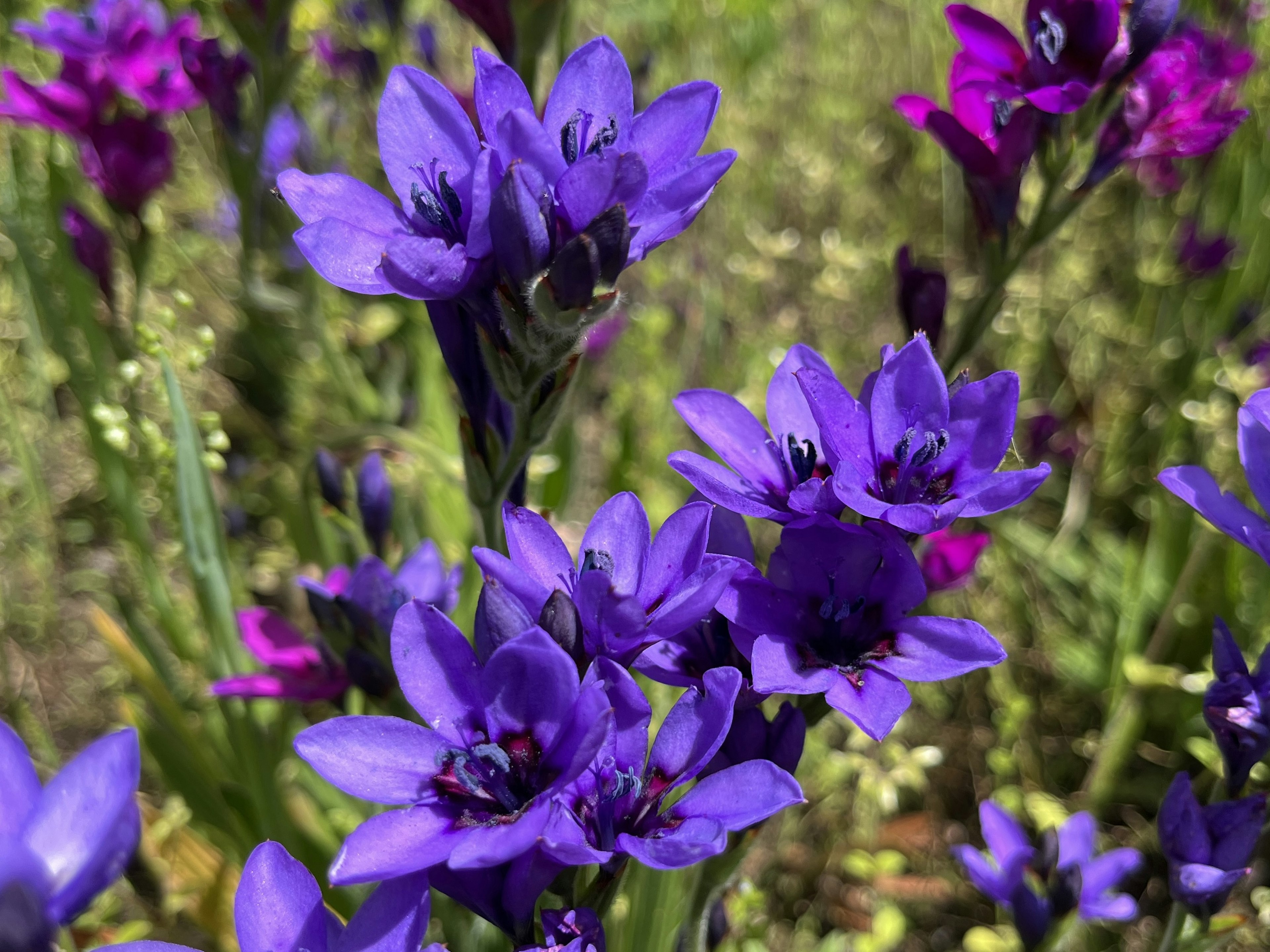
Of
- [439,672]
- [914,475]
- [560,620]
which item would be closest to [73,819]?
[439,672]

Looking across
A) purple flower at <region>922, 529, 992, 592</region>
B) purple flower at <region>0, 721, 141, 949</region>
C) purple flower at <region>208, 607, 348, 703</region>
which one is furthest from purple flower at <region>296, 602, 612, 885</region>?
purple flower at <region>922, 529, 992, 592</region>

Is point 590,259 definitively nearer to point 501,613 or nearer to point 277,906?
point 501,613

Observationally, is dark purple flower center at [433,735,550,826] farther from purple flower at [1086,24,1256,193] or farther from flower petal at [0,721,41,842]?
purple flower at [1086,24,1256,193]

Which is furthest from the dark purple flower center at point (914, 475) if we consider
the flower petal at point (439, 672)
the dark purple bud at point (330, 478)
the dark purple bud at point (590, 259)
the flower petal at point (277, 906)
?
the dark purple bud at point (330, 478)

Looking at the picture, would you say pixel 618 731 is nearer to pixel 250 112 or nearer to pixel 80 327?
pixel 80 327

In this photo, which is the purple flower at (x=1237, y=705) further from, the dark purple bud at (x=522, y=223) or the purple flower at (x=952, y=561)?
the dark purple bud at (x=522, y=223)
